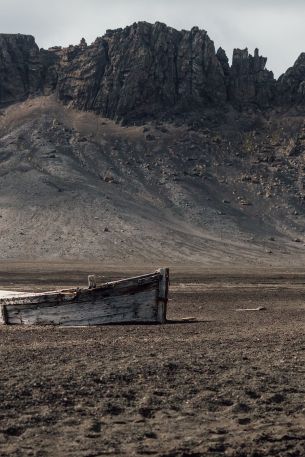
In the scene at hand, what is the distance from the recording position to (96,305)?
18297 millimetres

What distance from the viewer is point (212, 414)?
930cm

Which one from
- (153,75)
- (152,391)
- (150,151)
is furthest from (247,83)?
(152,391)

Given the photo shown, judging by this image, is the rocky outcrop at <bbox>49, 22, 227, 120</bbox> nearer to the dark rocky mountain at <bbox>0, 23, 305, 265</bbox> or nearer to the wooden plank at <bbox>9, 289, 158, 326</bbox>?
the dark rocky mountain at <bbox>0, 23, 305, 265</bbox>

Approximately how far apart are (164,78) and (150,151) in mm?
11624

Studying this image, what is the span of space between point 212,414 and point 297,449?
1477 mm

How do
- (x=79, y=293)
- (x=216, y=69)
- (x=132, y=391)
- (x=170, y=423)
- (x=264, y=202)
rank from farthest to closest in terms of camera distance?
(x=216, y=69)
(x=264, y=202)
(x=79, y=293)
(x=132, y=391)
(x=170, y=423)

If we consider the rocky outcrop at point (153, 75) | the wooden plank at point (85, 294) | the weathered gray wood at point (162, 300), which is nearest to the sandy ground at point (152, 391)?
the wooden plank at point (85, 294)

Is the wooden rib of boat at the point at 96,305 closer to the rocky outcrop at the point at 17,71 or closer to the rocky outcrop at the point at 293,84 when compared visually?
the rocky outcrop at the point at 293,84

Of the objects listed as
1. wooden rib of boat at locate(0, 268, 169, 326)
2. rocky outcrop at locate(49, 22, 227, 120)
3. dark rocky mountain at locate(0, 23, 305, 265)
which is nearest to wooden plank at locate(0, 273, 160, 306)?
wooden rib of boat at locate(0, 268, 169, 326)

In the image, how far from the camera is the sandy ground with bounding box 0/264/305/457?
8.16m

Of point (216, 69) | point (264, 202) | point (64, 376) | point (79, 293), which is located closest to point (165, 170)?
point (264, 202)

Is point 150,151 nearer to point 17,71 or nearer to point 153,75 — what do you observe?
point 153,75

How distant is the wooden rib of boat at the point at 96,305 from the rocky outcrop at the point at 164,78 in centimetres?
7397

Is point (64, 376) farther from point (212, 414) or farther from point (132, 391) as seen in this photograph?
point (212, 414)
